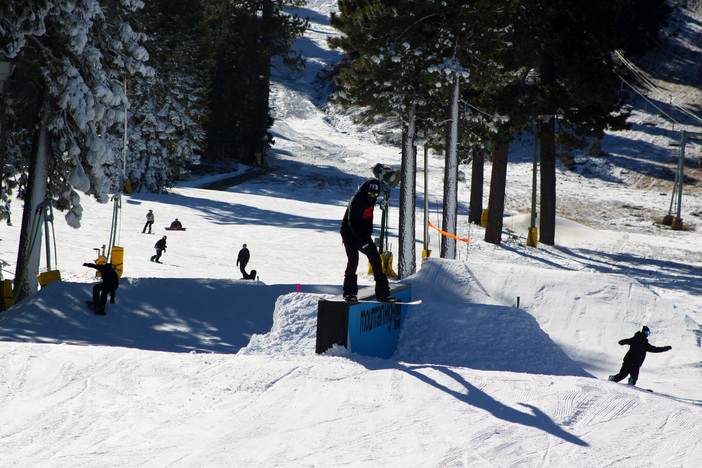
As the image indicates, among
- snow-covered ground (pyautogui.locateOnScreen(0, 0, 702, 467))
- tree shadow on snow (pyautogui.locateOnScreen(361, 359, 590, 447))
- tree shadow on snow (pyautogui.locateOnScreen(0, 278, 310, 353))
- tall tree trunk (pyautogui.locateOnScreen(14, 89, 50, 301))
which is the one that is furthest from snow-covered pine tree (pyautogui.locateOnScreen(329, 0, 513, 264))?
tree shadow on snow (pyautogui.locateOnScreen(361, 359, 590, 447))

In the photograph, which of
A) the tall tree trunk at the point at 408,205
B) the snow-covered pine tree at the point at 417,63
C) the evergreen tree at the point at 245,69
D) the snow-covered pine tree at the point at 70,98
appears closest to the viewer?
the snow-covered pine tree at the point at 70,98

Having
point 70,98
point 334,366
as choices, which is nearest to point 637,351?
point 334,366

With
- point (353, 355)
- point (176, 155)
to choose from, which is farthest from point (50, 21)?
point (176, 155)

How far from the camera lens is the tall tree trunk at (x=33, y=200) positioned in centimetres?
1614

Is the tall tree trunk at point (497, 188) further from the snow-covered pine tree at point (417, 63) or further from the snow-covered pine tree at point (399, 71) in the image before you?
the snow-covered pine tree at point (399, 71)

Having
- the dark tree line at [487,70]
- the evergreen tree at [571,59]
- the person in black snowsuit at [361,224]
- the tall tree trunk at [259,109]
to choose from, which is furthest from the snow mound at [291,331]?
the tall tree trunk at [259,109]

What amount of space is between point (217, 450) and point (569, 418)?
3.62 m

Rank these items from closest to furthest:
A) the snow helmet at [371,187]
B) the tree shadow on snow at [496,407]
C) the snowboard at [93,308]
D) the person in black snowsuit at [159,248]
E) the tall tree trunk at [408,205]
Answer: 1. the tree shadow on snow at [496,407]
2. the snow helmet at [371,187]
3. the snowboard at [93,308]
4. the tall tree trunk at [408,205]
5. the person in black snowsuit at [159,248]

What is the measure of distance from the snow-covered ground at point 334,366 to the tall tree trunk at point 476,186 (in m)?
2.96

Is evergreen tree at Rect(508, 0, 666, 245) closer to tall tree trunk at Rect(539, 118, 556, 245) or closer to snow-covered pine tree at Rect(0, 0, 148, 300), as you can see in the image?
tall tree trunk at Rect(539, 118, 556, 245)

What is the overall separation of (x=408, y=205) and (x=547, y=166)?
355 inches

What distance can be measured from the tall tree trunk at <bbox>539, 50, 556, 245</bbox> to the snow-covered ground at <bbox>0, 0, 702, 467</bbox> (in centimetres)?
105

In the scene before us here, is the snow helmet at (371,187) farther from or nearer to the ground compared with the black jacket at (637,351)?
farther from the ground

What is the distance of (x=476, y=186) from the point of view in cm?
3100
